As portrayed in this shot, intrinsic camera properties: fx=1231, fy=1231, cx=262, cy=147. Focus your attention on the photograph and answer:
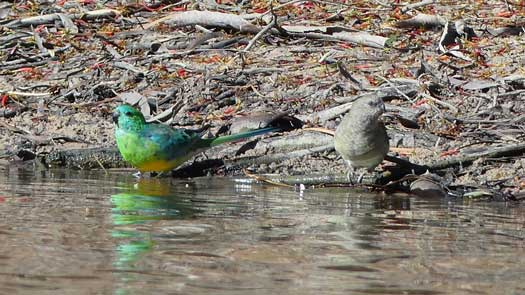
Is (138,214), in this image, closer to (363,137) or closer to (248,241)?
(248,241)

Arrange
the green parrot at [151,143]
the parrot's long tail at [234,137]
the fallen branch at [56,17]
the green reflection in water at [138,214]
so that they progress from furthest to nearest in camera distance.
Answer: the fallen branch at [56,17] → the parrot's long tail at [234,137] → the green parrot at [151,143] → the green reflection in water at [138,214]

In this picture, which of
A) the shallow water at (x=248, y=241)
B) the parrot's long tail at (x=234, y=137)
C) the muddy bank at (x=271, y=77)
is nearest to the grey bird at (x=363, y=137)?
the shallow water at (x=248, y=241)

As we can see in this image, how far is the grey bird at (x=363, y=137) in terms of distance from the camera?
8766 millimetres

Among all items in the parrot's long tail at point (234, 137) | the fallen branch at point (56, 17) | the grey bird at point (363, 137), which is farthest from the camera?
the fallen branch at point (56, 17)

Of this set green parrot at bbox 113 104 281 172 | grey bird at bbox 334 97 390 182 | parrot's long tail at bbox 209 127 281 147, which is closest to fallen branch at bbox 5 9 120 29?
green parrot at bbox 113 104 281 172

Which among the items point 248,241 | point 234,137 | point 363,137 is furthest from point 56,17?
point 248,241

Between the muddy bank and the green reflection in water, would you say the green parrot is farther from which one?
the muddy bank

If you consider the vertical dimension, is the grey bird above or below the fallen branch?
below

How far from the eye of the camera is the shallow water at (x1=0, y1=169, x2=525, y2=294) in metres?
5.21

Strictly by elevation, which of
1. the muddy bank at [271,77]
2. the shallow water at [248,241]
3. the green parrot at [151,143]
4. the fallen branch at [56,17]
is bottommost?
the shallow water at [248,241]

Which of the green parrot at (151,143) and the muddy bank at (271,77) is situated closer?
the green parrot at (151,143)

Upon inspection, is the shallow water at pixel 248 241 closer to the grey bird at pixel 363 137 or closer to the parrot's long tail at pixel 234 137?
the grey bird at pixel 363 137

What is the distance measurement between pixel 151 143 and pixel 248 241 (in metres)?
3.31

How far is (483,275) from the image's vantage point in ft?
18.1
